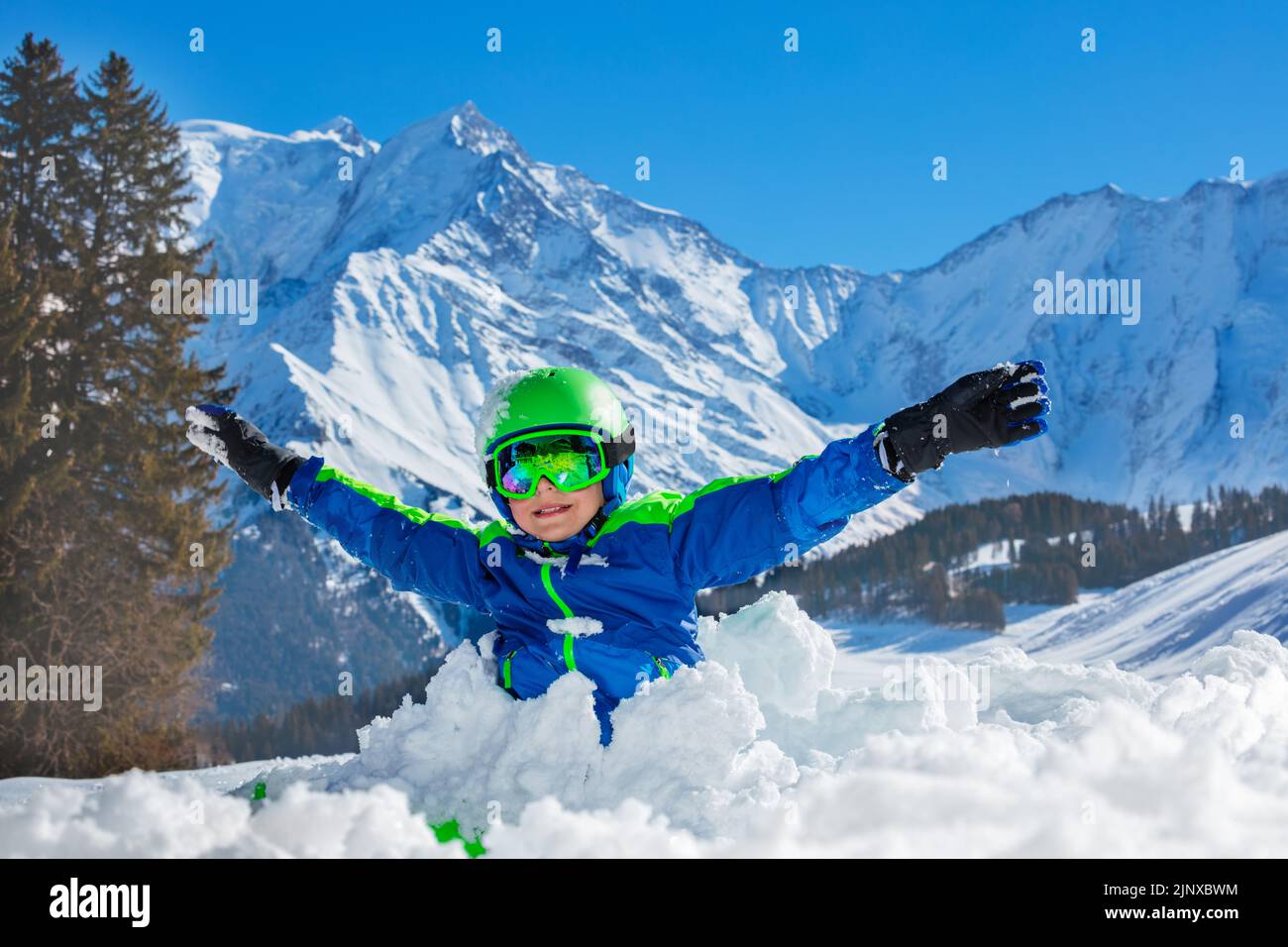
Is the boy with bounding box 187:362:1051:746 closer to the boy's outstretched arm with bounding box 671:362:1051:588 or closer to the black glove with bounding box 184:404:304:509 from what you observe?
the boy's outstretched arm with bounding box 671:362:1051:588

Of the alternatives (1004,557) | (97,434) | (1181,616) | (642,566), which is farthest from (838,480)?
(1004,557)

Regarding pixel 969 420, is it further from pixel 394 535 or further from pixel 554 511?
pixel 394 535

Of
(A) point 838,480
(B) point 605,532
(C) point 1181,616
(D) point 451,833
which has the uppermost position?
(A) point 838,480

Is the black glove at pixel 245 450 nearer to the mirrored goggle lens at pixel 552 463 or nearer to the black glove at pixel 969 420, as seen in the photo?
the mirrored goggle lens at pixel 552 463

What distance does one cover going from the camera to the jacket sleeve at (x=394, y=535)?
445cm

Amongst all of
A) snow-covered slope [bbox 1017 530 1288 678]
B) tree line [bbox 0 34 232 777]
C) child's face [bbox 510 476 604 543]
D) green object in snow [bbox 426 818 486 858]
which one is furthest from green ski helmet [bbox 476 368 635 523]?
tree line [bbox 0 34 232 777]

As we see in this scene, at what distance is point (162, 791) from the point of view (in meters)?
2.65

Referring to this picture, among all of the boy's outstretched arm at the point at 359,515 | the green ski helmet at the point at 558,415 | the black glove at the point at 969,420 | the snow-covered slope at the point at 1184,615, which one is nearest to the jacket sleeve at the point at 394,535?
the boy's outstretched arm at the point at 359,515

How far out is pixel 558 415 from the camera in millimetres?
4043

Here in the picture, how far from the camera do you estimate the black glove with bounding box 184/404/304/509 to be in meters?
4.86

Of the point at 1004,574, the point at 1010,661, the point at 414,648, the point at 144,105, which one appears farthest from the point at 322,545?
the point at 1010,661

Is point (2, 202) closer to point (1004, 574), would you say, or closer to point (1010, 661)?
point (1010, 661)

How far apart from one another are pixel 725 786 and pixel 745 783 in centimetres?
8
